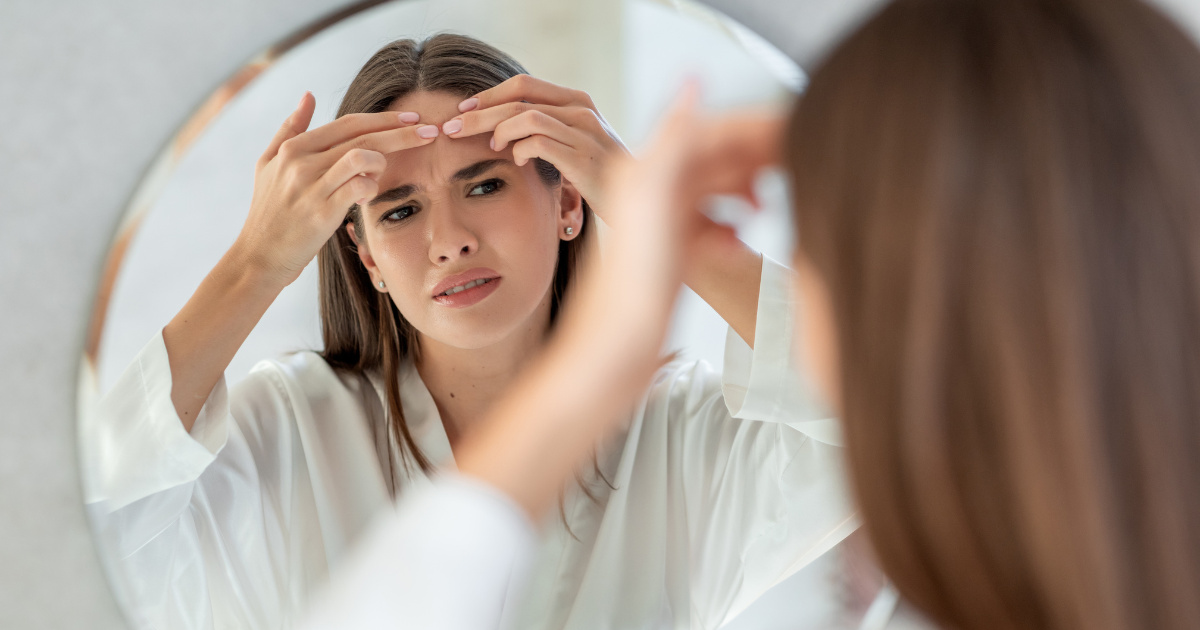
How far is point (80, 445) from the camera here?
0.53 m

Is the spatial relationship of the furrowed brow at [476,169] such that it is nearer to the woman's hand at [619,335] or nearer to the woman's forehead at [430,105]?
the woman's forehead at [430,105]

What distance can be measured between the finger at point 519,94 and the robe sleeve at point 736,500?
18 cm

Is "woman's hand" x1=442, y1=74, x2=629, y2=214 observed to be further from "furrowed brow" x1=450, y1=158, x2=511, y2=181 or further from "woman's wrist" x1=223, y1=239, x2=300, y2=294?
"woman's wrist" x1=223, y1=239, x2=300, y2=294

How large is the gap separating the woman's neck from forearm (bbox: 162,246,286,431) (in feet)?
0.32

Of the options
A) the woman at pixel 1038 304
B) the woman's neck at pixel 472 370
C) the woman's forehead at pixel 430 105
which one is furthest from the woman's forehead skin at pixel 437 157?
the woman at pixel 1038 304

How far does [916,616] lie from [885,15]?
228 mm

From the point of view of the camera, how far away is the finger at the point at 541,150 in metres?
0.47

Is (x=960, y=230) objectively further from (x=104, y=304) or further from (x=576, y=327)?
(x=104, y=304)

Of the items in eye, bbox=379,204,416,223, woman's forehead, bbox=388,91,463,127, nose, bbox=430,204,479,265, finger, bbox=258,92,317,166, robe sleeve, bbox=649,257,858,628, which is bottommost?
robe sleeve, bbox=649,257,858,628

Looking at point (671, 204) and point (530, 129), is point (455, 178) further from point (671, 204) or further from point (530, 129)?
point (671, 204)

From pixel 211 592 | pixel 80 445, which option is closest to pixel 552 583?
pixel 211 592

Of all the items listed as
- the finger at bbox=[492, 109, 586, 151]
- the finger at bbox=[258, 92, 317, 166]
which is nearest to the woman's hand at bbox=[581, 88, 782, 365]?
the finger at bbox=[492, 109, 586, 151]

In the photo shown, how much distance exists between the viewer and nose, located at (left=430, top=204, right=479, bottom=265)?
47cm

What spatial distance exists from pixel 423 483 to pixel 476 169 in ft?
0.61
